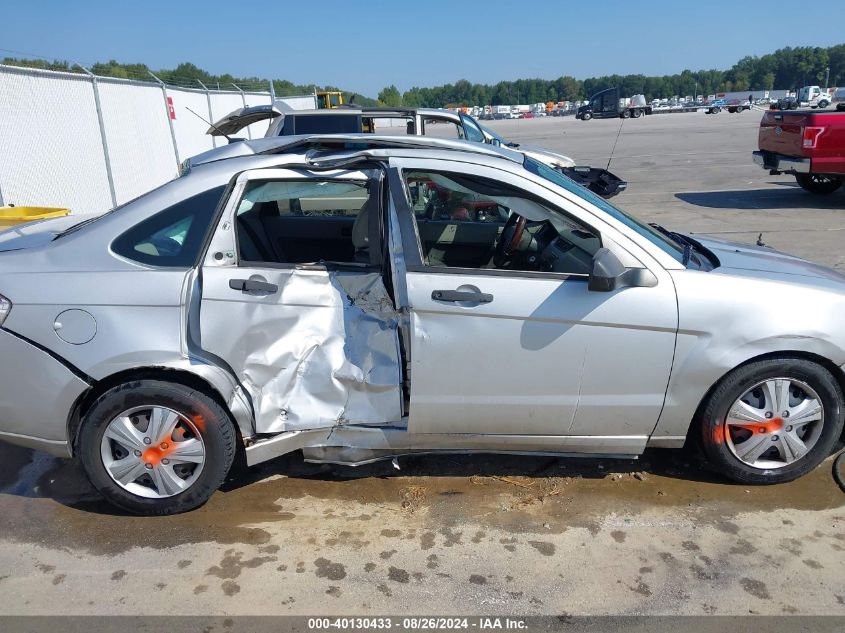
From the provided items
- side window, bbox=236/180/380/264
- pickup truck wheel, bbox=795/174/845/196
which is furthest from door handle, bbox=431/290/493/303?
pickup truck wheel, bbox=795/174/845/196

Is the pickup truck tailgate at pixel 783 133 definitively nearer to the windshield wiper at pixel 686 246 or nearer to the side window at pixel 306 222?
the windshield wiper at pixel 686 246

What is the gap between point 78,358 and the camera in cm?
312

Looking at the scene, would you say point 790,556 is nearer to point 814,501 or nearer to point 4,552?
point 814,501

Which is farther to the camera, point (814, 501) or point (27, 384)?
point (814, 501)

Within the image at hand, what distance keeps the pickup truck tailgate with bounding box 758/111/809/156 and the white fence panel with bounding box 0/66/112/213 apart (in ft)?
40.3

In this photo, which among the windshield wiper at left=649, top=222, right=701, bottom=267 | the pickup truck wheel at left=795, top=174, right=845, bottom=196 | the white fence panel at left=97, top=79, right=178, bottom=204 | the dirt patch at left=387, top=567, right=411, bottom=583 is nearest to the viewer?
the dirt patch at left=387, top=567, right=411, bottom=583

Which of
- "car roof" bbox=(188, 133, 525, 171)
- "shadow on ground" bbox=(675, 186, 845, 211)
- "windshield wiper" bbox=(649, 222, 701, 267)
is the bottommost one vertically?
"shadow on ground" bbox=(675, 186, 845, 211)

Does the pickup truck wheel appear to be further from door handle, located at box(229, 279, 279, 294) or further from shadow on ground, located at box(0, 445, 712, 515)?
door handle, located at box(229, 279, 279, 294)

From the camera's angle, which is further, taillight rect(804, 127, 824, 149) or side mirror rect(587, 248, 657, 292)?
taillight rect(804, 127, 824, 149)

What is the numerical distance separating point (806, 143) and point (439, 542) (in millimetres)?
11199

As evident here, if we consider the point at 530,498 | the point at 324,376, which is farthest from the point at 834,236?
the point at 324,376

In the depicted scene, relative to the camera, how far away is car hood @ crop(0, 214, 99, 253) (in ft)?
11.4

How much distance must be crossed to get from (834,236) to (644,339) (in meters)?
7.90

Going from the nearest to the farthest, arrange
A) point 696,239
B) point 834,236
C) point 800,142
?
1. point 696,239
2. point 834,236
3. point 800,142
